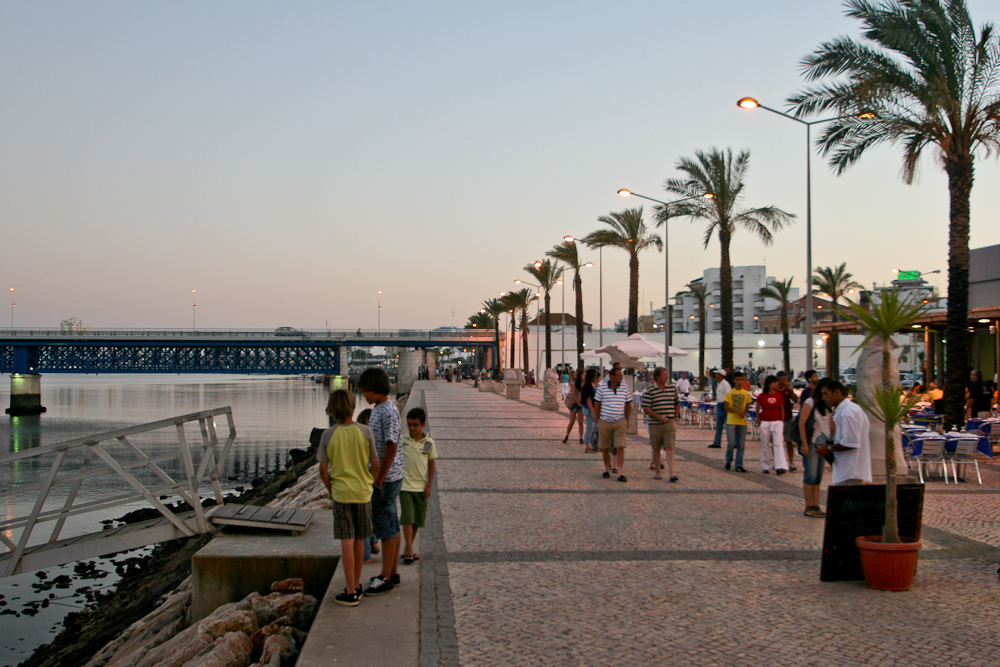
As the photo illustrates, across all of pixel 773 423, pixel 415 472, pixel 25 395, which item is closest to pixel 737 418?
pixel 773 423

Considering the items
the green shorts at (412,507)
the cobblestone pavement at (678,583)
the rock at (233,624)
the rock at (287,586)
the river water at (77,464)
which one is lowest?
the river water at (77,464)

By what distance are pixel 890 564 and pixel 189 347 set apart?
3473 inches

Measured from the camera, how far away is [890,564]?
590 centimetres

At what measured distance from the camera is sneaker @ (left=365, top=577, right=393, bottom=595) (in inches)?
221

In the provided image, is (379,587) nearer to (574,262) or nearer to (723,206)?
(723,206)

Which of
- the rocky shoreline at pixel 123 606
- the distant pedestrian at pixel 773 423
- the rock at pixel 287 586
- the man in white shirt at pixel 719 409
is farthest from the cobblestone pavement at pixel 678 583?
the man in white shirt at pixel 719 409

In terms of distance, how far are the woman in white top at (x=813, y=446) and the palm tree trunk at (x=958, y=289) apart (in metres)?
8.75

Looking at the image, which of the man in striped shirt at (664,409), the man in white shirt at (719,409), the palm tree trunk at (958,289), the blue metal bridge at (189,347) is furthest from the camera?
the blue metal bridge at (189,347)

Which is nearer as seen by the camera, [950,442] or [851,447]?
[851,447]

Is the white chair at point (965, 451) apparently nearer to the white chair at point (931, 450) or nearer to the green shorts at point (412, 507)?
the white chair at point (931, 450)

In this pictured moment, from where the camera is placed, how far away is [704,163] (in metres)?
30.2

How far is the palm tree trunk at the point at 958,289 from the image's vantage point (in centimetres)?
1593

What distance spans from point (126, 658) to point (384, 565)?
11.3 feet

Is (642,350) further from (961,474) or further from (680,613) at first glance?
(680,613)
